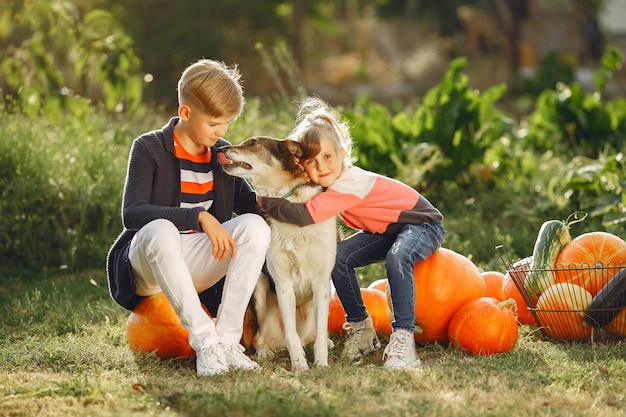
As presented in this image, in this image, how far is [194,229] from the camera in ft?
12.8

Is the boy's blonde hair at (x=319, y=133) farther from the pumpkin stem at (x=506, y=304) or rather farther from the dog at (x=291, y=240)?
the pumpkin stem at (x=506, y=304)

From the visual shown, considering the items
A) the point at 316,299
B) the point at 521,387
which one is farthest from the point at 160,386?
the point at 521,387

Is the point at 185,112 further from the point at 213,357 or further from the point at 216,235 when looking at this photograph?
the point at 213,357

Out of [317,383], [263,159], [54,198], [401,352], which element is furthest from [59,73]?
[317,383]

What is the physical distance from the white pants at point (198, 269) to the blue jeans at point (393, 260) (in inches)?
23.3

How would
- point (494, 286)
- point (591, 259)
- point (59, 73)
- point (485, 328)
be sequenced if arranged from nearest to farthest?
point (485, 328) → point (591, 259) → point (494, 286) → point (59, 73)

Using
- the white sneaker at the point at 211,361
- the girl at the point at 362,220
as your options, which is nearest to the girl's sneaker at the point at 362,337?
the girl at the point at 362,220

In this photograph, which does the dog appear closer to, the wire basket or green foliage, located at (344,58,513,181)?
the wire basket

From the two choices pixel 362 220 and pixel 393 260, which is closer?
pixel 393 260

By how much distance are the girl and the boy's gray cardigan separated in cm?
29

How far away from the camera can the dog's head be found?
4039mm

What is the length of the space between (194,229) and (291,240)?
0.47 m

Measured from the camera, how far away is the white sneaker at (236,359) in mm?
3820

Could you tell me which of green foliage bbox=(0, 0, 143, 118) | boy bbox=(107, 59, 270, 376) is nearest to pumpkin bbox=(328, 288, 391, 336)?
boy bbox=(107, 59, 270, 376)
